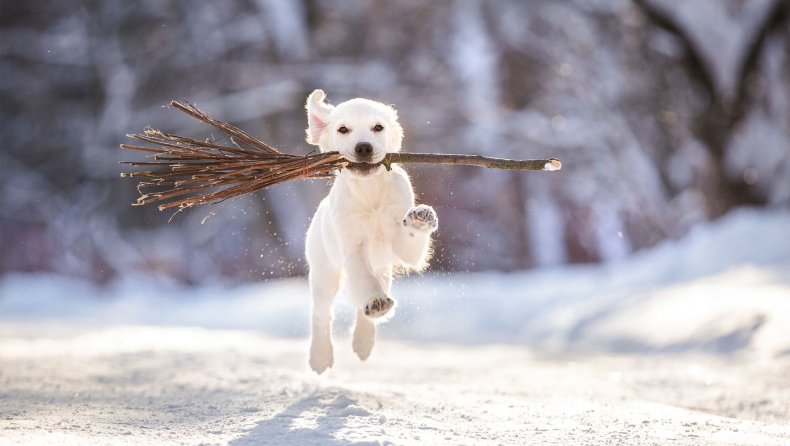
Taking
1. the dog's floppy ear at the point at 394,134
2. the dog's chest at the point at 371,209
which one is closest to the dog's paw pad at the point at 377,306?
the dog's chest at the point at 371,209

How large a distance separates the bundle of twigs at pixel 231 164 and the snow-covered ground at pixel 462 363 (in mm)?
1269

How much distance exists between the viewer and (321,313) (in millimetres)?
5793

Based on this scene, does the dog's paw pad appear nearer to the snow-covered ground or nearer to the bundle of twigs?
the snow-covered ground

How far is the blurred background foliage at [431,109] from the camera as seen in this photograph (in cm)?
1641

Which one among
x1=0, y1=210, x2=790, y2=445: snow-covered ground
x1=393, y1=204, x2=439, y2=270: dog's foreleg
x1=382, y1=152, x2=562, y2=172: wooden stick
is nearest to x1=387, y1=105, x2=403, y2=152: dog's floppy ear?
x1=382, y1=152, x2=562, y2=172: wooden stick

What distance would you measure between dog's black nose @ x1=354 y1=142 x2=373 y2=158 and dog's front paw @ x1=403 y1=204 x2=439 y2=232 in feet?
1.37

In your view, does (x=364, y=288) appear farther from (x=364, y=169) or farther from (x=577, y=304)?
(x=577, y=304)

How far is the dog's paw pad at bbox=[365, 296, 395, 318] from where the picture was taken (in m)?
4.53

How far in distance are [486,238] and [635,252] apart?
148 inches

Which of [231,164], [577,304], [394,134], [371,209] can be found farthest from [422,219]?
[577,304]

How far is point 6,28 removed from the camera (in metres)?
24.2

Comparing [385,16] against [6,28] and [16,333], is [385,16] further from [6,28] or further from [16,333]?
[16,333]

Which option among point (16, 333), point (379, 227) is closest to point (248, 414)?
point (379, 227)

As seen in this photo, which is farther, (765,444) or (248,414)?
(248,414)
